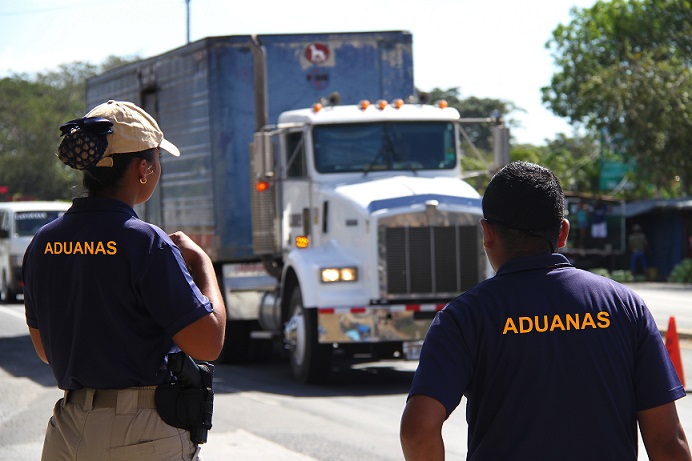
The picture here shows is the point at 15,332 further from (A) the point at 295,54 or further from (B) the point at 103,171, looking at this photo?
(B) the point at 103,171

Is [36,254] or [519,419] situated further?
[36,254]

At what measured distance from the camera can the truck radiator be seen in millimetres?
12273

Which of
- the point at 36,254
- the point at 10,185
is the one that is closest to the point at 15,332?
the point at 36,254

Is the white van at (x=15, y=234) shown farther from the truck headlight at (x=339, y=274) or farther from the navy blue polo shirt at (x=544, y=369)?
the navy blue polo shirt at (x=544, y=369)

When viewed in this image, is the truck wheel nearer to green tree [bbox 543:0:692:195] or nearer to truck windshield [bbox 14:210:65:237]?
truck windshield [bbox 14:210:65:237]

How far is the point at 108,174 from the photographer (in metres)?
3.66

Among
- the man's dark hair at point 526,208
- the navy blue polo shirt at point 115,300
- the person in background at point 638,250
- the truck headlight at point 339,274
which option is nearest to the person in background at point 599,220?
the person in background at point 638,250

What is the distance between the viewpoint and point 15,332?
19.6 m

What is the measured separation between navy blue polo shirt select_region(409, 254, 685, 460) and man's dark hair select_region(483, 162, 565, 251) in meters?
0.10

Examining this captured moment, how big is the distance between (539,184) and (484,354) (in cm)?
47

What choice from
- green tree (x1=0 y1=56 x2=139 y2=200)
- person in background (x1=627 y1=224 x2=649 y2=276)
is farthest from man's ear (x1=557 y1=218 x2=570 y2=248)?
green tree (x1=0 y1=56 x2=139 y2=200)


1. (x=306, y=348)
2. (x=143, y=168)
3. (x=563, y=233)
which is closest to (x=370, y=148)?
(x=306, y=348)

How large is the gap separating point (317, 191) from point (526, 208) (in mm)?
10251

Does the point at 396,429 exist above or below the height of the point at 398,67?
below
